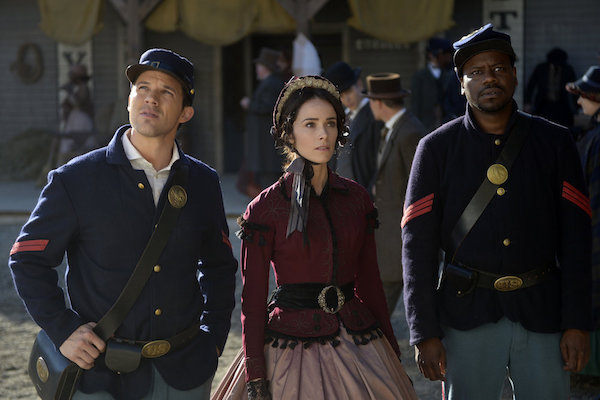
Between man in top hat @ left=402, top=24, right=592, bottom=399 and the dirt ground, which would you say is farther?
the dirt ground

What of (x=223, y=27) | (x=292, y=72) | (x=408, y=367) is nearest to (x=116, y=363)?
(x=408, y=367)

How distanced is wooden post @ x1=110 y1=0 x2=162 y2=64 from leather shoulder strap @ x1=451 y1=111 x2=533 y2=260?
10.7m

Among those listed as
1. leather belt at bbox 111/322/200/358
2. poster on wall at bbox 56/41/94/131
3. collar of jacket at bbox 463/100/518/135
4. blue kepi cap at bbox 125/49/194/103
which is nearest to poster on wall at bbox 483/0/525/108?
poster on wall at bbox 56/41/94/131

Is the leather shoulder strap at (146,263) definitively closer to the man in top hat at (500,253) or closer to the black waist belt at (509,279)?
the man in top hat at (500,253)

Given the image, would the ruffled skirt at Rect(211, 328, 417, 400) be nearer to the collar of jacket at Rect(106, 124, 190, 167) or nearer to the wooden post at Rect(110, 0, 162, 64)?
the collar of jacket at Rect(106, 124, 190, 167)

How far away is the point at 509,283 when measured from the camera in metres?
3.15

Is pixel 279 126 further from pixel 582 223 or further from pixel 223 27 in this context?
pixel 223 27

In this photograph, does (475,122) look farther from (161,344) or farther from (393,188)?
(393,188)

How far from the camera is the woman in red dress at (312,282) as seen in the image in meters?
3.08

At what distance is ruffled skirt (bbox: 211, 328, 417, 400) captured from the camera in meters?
3.05

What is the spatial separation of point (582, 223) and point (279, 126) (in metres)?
1.17

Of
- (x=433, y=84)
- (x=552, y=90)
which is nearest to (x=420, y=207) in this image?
(x=433, y=84)

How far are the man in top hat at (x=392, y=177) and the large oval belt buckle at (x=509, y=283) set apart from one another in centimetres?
237

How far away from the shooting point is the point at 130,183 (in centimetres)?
297
